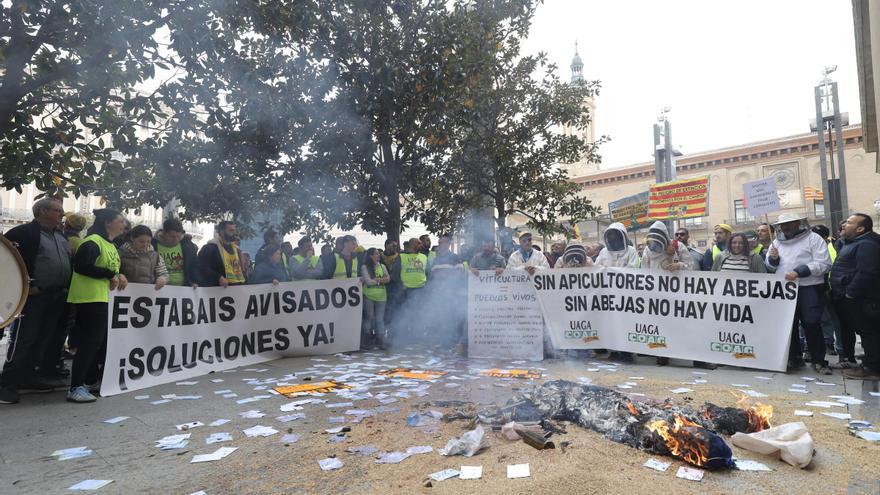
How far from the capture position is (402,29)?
8.03 meters

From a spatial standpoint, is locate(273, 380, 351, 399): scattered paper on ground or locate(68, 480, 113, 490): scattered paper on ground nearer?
locate(68, 480, 113, 490): scattered paper on ground

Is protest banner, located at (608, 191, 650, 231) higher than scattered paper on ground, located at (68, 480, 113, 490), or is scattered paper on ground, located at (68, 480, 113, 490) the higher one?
protest banner, located at (608, 191, 650, 231)

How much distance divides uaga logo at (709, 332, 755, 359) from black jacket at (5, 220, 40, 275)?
23.7 feet

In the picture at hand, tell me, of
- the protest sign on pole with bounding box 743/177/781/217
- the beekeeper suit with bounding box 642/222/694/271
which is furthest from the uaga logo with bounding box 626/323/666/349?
the protest sign on pole with bounding box 743/177/781/217

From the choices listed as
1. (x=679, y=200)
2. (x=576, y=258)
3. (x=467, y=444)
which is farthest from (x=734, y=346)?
(x=679, y=200)

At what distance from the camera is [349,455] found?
9.96 feet

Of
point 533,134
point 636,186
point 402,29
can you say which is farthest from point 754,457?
point 636,186

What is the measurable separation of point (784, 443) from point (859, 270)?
11.4 feet

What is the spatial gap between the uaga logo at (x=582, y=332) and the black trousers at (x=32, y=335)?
5779 millimetres

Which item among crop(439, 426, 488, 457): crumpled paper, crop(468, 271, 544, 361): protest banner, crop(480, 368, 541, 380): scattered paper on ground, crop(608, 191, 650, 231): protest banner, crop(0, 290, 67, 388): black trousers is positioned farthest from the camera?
crop(608, 191, 650, 231): protest banner

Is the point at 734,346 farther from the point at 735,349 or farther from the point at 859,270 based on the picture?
the point at 859,270

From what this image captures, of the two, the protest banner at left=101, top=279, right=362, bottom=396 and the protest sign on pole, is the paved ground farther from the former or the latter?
the protest sign on pole

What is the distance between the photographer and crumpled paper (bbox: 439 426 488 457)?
299cm

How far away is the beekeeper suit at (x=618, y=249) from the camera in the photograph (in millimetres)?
6707
